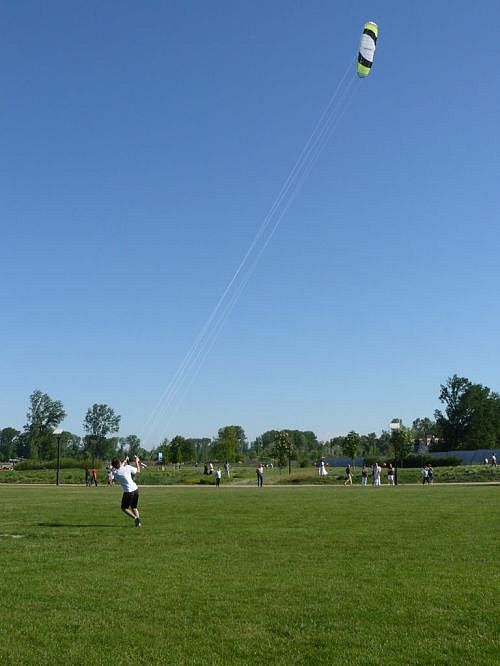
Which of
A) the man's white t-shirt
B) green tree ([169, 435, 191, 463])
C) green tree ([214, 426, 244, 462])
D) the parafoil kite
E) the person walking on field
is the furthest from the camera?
green tree ([169, 435, 191, 463])

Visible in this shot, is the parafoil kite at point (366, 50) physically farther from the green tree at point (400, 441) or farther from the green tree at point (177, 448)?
the green tree at point (177, 448)

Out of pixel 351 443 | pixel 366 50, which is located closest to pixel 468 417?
pixel 351 443

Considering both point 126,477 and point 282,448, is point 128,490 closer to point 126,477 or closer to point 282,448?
point 126,477

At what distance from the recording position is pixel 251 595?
322 inches

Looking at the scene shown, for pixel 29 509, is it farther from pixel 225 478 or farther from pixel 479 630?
pixel 225 478

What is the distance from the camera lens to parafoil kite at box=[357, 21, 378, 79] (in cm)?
2088

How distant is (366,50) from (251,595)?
59.7 ft

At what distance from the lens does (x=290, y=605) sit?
7.72 meters

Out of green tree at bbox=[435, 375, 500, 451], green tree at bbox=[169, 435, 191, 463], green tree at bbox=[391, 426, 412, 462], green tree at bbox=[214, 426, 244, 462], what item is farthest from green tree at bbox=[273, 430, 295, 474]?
green tree at bbox=[435, 375, 500, 451]

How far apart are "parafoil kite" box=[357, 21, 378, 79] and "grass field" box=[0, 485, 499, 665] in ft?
47.1

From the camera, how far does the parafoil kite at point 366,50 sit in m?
20.9

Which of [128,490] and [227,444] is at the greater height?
[227,444]

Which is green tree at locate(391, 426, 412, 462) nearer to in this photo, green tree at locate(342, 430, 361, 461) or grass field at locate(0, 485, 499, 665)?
green tree at locate(342, 430, 361, 461)

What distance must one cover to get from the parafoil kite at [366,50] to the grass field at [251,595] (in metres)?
14.4
